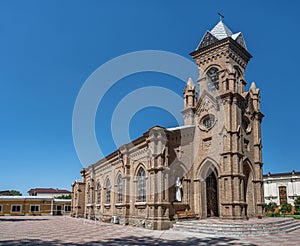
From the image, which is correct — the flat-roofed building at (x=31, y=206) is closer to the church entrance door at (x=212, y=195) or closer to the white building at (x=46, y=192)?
the white building at (x=46, y=192)

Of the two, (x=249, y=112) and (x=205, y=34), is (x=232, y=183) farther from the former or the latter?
(x=205, y=34)

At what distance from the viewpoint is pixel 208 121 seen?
23.9 m

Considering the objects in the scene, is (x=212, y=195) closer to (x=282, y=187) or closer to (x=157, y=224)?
(x=157, y=224)

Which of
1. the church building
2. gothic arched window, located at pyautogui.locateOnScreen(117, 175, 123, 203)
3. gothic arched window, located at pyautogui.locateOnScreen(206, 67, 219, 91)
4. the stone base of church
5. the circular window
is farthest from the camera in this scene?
gothic arched window, located at pyautogui.locateOnScreen(117, 175, 123, 203)

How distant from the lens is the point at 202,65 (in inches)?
1052

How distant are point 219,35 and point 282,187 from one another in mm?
41400

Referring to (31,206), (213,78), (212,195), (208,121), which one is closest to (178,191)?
(212,195)

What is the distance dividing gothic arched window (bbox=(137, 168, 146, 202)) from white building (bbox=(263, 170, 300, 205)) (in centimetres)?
4143

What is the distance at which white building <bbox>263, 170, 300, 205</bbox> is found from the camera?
181 feet

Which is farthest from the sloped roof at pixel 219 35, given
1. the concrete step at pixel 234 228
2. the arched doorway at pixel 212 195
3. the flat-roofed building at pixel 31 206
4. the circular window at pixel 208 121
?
the flat-roofed building at pixel 31 206

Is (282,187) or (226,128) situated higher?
(226,128)

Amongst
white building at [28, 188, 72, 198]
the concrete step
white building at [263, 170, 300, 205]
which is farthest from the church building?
white building at [28, 188, 72, 198]

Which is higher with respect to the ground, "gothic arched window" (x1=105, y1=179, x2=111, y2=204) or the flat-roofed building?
"gothic arched window" (x1=105, y1=179, x2=111, y2=204)

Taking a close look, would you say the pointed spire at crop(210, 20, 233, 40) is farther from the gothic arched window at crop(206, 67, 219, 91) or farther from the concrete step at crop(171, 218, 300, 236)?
the concrete step at crop(171, 218, 300, 236)
